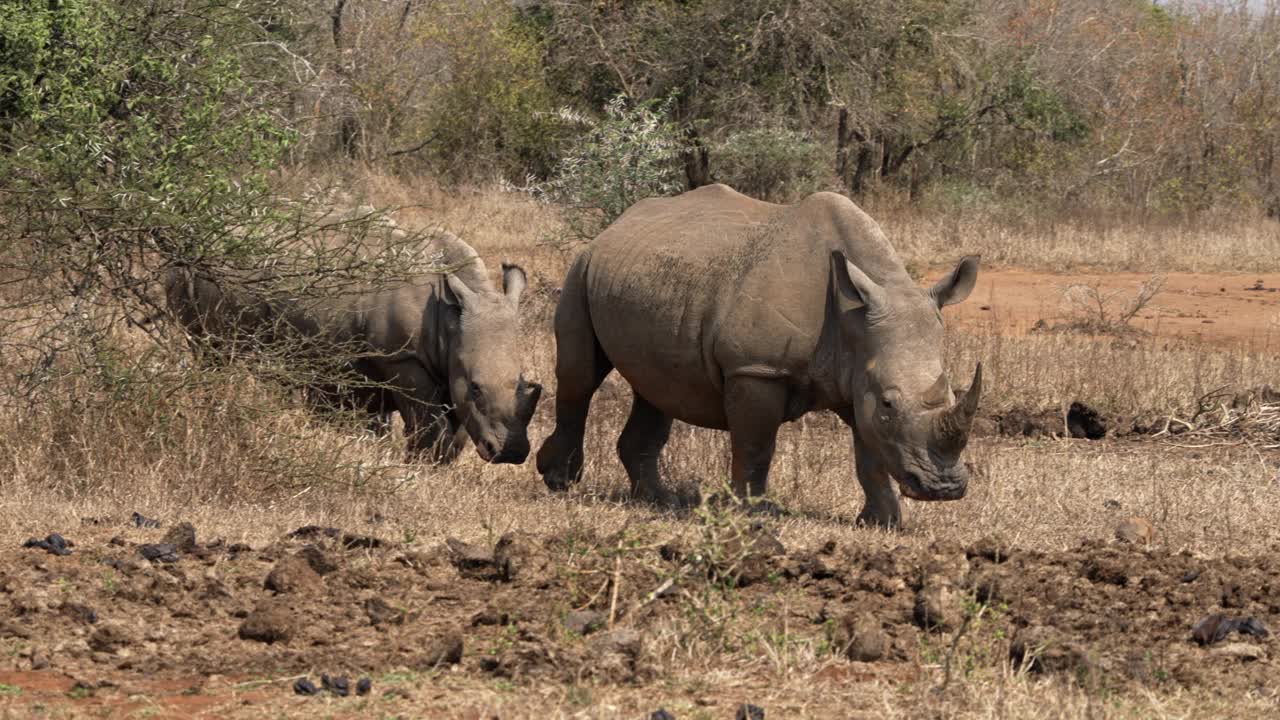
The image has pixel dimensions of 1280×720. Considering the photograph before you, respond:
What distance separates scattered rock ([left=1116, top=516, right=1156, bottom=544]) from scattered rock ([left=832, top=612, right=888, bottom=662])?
254cm

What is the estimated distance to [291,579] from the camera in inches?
235

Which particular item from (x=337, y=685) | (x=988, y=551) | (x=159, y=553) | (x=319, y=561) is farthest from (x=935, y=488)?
(x=337, y=685)

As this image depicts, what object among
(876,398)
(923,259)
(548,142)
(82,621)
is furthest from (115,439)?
(548,142)

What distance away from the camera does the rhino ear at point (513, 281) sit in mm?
10164

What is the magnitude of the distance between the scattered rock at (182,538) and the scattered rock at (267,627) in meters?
1.10

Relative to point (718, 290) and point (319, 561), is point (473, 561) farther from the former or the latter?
point (718, 290)

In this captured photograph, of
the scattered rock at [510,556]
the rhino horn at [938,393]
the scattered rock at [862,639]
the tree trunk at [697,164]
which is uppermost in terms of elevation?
the tree trunk at [697,164]

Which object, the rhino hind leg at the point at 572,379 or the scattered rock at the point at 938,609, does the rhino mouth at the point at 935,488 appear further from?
the rhino hind leg at the point at 572,379

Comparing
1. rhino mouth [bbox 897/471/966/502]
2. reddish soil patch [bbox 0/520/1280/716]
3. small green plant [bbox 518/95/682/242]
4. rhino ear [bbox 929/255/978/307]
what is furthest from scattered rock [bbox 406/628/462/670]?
small green plant [bbox 518/95/682/242]

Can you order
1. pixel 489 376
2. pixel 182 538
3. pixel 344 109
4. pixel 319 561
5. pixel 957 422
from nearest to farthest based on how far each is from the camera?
pixel 319 561 < pixel 182 538 < pixel 957 422 < pixel 489 376 < pixel 344 109

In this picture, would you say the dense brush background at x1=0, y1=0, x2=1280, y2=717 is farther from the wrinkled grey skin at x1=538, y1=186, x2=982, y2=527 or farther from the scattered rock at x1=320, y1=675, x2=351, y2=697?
the scattered rock at x1=320, y1=675, x2=351, y2=697

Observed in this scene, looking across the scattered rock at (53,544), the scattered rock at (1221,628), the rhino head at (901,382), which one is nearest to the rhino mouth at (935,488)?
the rhino head at (901,382)

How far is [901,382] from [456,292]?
2.98 metres

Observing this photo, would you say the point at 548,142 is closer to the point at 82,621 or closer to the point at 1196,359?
the point at 1196,359
